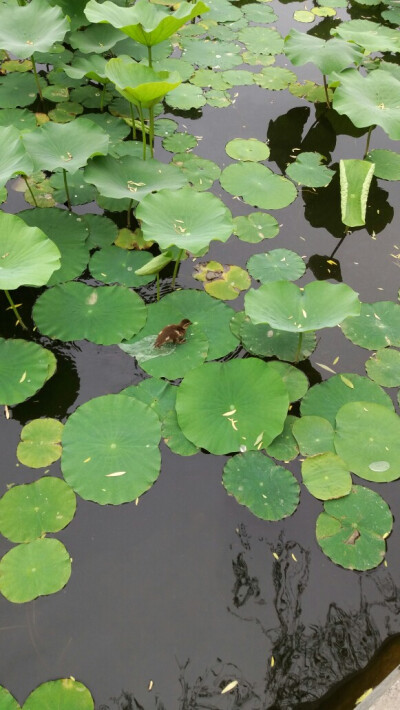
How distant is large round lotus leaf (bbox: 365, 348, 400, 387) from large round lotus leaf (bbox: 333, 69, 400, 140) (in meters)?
1.43

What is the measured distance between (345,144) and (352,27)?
157 centimetres

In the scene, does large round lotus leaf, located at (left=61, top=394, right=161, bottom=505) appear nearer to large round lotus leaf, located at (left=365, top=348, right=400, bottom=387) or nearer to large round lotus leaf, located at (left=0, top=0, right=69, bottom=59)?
large round lotus leaf, located at (left=365, top=348, right=400, bottom=387)

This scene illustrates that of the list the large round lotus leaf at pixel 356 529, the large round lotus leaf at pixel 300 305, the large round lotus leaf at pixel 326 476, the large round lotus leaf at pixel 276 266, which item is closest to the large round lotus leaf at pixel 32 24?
the large round lotus leaf at pixel 276 266

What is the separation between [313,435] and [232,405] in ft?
1.34

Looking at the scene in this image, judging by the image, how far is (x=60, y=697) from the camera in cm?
192

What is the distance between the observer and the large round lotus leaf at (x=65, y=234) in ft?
10.2

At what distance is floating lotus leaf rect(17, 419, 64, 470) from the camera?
245 centimetres

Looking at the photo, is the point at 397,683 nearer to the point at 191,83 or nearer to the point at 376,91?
the point at 376,91

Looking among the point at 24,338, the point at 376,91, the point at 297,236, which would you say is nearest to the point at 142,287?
the point at 24,338

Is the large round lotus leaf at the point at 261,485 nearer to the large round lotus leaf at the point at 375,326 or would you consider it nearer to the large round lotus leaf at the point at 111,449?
the large round lotus leaf at the point at 111,449

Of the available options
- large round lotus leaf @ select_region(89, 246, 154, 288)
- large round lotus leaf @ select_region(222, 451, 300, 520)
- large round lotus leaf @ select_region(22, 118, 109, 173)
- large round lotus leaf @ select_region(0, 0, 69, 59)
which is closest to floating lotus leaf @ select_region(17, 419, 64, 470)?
large round lotus leaf @ select_region(222, 451, 300, 520)

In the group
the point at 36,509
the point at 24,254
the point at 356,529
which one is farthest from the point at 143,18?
the point at 356,529

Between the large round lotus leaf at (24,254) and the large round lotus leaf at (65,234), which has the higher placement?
the large round lotus leaf at (24,254)

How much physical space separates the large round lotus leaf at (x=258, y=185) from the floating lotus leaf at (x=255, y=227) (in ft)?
0.39
